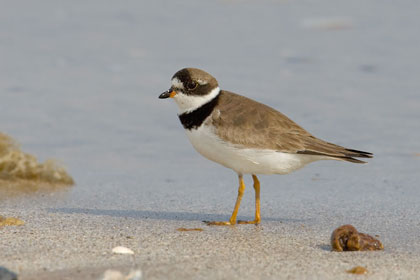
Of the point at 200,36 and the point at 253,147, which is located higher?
the point at 200,36

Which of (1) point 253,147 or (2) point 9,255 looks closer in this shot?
(2) point 9,255

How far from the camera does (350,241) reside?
A: 4457mm

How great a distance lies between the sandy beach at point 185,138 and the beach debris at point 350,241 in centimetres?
9

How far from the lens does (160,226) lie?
5.09m

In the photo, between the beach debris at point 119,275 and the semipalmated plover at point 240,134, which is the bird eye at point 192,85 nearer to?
the semipalmated plover at point 240,134

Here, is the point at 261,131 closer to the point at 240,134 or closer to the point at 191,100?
the point at 240,134

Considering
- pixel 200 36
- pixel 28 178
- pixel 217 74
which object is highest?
pixel 200 36

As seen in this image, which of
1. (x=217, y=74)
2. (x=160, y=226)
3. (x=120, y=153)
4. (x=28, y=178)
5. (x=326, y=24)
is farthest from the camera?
(x=326, y=24)

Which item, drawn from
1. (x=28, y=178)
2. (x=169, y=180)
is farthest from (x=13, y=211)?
(x=169, y=180)

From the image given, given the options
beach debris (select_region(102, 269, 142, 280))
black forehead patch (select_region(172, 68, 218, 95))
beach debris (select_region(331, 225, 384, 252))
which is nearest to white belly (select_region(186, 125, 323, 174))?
black forehead patch (select_region(172, 68, 218, 95))

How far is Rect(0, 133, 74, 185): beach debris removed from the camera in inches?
251

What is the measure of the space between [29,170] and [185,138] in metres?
1.90

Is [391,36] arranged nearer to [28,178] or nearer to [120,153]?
[120,153]

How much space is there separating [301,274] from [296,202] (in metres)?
1.90
